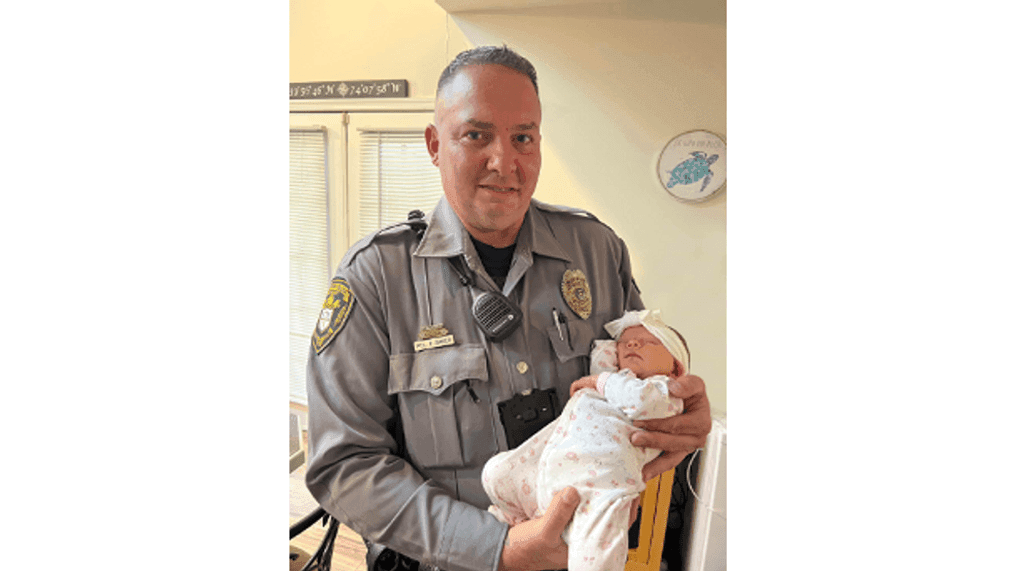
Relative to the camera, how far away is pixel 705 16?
3.72 feet

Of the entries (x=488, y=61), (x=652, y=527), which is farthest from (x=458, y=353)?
(x=652, y=527)

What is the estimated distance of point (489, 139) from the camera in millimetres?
866

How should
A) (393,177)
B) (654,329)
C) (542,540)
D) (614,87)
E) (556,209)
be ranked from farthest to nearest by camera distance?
1. (393,177)
2. (614,87)
3. (556,209)
4. (654,329)
5. (542,540)

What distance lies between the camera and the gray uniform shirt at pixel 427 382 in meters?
0.85

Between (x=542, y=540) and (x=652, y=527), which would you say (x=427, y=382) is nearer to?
(x=542, y=540)

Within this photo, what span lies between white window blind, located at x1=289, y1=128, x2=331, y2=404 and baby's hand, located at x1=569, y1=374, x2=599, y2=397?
2.57 ft

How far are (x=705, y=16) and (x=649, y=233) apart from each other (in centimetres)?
48

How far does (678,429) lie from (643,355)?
0.43 feet

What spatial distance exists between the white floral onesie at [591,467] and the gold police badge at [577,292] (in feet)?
0.50

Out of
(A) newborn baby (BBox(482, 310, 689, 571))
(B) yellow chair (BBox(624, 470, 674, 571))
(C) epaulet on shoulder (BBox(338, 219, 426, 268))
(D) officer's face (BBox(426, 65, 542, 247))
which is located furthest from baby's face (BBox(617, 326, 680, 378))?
(B) yellow chair (BBox(624, 470, 674, 571))

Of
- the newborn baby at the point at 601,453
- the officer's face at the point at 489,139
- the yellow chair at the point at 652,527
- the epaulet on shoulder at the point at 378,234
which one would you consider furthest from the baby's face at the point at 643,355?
the yellow chair at the point at 652,527

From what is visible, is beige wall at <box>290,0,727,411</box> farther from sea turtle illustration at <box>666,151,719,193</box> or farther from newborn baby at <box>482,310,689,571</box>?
newborn baby at <box>482,310,689,571</box>

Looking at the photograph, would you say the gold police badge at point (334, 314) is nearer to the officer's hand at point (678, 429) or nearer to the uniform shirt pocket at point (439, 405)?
the uniform shirt pocket at point (439, 405)

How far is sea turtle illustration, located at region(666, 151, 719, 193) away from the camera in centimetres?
117
